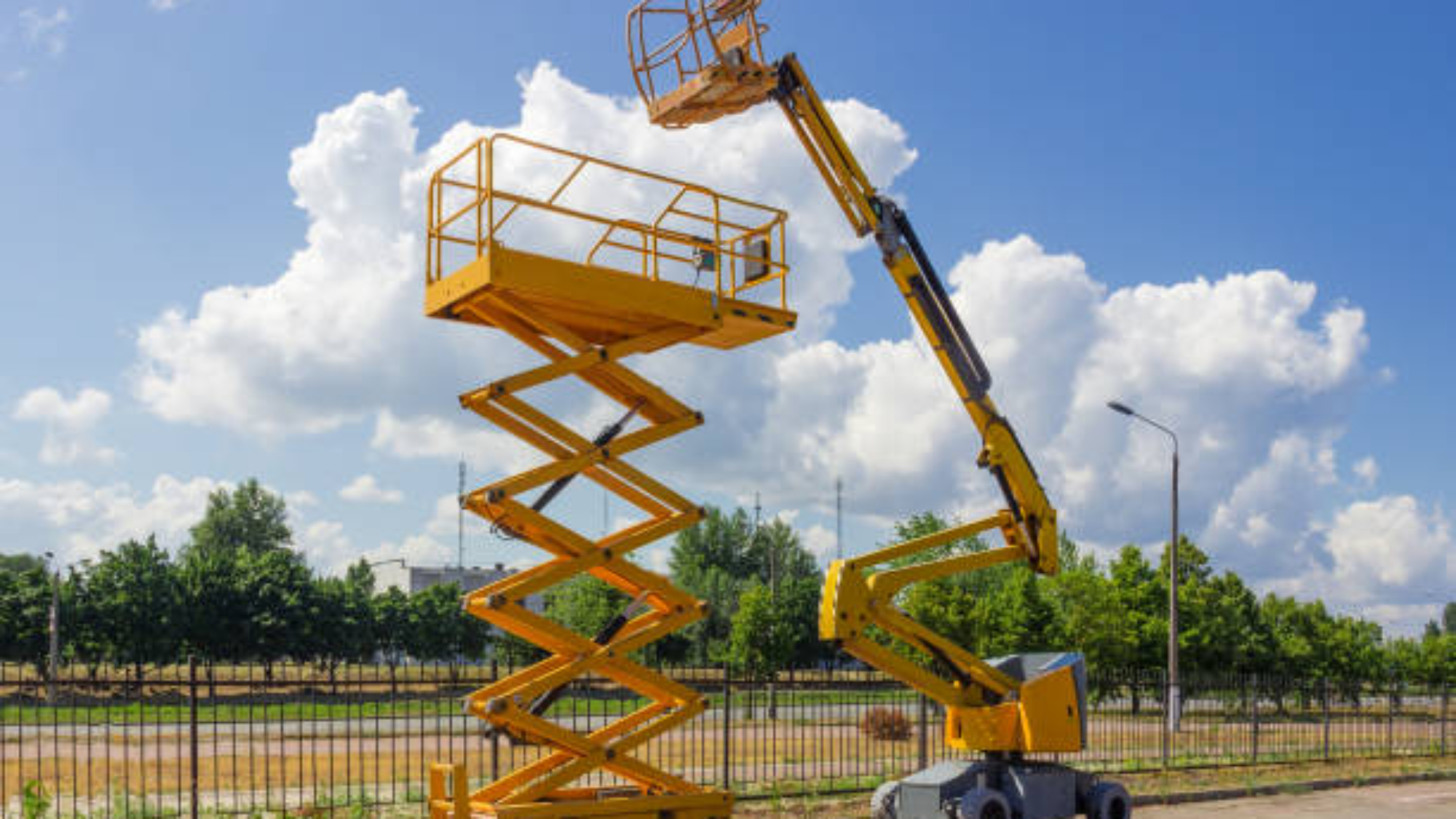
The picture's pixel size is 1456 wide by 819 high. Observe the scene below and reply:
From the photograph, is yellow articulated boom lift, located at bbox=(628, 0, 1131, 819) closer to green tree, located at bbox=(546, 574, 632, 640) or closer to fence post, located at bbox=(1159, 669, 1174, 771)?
fence post, located at bbox=(1159, 669, 1174, 771)

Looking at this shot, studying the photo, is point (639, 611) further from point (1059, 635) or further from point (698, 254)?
point (1059, 635)

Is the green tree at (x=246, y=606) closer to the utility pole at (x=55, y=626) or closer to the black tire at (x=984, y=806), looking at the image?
the utility pole at (x=55, y=626)

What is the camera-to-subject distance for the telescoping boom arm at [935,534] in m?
13.0

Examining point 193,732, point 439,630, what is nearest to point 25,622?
point 439,630

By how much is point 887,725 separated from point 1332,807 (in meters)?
11.2

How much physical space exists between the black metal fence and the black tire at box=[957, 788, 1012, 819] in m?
3.43

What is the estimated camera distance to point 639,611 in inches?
463

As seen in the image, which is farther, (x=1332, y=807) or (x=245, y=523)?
(x=245, y=523)

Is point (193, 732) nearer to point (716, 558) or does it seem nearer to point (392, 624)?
point (392, 624)

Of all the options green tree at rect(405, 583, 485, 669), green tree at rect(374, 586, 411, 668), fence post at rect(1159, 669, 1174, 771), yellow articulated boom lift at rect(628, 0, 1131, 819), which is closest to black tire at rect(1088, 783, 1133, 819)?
yellow articulated boom lift at rect(628, 0, 1131, 819)

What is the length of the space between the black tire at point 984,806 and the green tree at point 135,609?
4284 centimetres

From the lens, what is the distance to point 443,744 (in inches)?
1089

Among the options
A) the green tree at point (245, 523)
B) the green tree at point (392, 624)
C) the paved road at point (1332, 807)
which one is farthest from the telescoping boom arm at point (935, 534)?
the green tree at point (245, 523)

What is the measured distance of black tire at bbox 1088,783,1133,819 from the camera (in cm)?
1364
